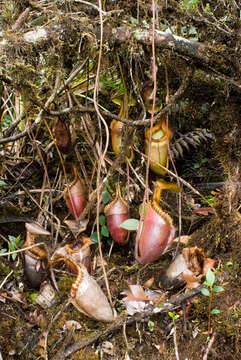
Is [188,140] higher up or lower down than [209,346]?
higher up

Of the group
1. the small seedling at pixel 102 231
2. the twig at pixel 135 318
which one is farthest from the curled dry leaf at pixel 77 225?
the twig at pixel 135 318

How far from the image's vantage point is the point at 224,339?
4.12ft

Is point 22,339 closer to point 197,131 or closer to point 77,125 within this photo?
point 77,125

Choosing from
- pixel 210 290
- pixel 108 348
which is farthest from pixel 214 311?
pixel 108 348

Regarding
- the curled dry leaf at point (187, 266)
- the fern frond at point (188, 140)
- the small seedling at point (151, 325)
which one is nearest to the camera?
the small seedling at point (151, 325)

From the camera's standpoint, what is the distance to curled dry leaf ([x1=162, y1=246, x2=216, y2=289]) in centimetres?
146

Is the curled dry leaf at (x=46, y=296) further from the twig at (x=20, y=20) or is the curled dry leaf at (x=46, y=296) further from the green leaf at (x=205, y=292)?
the twig at (x=20, y=20)

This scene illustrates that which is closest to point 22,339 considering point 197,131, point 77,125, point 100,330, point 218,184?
point 100,330

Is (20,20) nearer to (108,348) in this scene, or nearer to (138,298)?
(138,298)

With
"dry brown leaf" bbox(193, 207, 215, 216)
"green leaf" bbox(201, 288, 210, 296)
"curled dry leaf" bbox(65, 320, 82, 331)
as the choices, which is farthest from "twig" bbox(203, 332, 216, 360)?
"dry brown leaf" bbox(193, 207, 215, 216)

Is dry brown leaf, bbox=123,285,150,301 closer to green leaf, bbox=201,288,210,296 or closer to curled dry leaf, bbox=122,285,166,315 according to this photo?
curled dry leaf, bbox=122,285,166,315

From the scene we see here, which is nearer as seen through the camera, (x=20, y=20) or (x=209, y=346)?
(x=209, y=346)

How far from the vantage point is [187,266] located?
1477 mm

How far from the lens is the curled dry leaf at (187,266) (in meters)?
1.46
